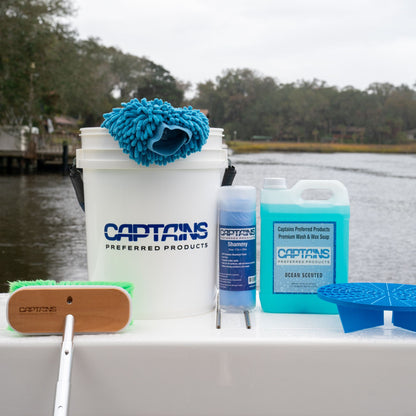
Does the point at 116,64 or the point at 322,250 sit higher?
the point at 116,64

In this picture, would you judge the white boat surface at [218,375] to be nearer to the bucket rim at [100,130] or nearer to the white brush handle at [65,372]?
the white brush handle at [65,372]

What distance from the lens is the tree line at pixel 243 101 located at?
33.9 metres

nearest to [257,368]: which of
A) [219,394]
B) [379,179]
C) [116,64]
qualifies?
[219,394]

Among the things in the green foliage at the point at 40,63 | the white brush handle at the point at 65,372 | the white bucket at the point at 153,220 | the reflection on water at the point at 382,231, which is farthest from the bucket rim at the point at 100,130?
the green foliage at the point at 40,63

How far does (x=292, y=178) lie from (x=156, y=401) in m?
46.3

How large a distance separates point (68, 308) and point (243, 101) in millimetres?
69362

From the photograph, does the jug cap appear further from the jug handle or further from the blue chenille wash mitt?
the blue chenille wash mitt

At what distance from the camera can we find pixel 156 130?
1.09m

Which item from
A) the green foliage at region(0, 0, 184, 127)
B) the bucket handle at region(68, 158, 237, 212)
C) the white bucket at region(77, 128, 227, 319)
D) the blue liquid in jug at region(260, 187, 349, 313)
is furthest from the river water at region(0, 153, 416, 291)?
the blue liquid in jug at region(260, 187, 349, 313)

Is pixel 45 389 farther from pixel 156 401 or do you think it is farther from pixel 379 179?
pixel 379 179

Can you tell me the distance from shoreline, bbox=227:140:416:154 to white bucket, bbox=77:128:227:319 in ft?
246

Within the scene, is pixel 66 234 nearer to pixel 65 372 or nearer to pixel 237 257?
pixel 237 257

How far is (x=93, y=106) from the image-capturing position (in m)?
37.4

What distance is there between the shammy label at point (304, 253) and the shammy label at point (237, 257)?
0.05 m
